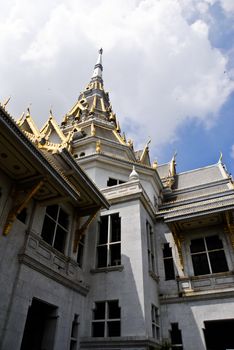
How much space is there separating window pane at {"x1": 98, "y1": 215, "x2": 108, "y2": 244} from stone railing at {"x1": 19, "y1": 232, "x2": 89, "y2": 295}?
2.44 m

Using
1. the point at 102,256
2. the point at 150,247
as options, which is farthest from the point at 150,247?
the point at 102,256

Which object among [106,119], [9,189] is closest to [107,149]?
[106,119]

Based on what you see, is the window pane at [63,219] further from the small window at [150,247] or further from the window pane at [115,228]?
the small window at [150,247]

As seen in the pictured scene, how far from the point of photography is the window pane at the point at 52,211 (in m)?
13.5

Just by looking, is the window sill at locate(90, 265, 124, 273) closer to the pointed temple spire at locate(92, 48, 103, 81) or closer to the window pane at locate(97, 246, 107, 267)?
the window pane at locate(97, 246, 107, 267)

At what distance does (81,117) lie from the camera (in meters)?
29.4

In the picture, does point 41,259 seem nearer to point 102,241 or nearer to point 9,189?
point 9,189

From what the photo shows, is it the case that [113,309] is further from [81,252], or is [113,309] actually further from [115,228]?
[115,228]

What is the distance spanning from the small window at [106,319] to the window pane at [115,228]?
3.50 meters

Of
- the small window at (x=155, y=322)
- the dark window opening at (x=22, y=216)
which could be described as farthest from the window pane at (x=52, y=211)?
the small window at (x=155, y=322)

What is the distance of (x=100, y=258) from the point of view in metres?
15.7

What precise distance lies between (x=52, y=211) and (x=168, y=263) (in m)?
7.63

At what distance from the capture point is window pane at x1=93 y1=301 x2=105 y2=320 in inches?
535

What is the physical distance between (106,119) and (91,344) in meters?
21.3
